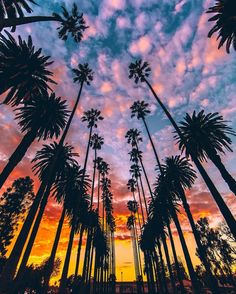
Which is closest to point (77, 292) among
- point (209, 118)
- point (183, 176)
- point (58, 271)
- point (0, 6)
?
point (183, 176)

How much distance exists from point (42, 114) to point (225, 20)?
61.7 ft

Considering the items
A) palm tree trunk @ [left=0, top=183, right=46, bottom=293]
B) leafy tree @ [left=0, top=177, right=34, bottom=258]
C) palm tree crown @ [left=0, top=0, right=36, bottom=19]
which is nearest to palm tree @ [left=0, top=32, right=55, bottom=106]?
palm tree crown @ [left=0, top=0, right=36, bottom=19]

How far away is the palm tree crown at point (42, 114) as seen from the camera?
69.6 ft

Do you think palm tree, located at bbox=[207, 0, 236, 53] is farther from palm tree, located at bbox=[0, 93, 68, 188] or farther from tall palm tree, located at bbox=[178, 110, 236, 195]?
palm tree, located at bbox=[0, 93, 68, 188]

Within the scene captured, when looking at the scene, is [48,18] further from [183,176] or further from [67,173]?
[183,176]

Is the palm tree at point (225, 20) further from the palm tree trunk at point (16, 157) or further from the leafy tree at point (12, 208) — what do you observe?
the leafy tree at point (12, 208)

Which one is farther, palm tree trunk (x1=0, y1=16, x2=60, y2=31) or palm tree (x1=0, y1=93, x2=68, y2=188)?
palm tree (x1=0, y1=93, x2=68, y2=188)

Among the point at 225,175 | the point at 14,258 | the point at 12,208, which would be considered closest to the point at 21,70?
the point at 14,258

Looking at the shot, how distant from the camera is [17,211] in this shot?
1769 inches

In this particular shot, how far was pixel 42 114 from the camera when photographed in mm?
20984

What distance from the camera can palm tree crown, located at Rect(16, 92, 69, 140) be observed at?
21203mm

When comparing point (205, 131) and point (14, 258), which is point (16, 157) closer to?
point (14, 258)

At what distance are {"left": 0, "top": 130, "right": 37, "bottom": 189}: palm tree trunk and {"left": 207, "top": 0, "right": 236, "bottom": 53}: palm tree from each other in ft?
62.9

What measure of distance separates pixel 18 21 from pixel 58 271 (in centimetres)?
10729
